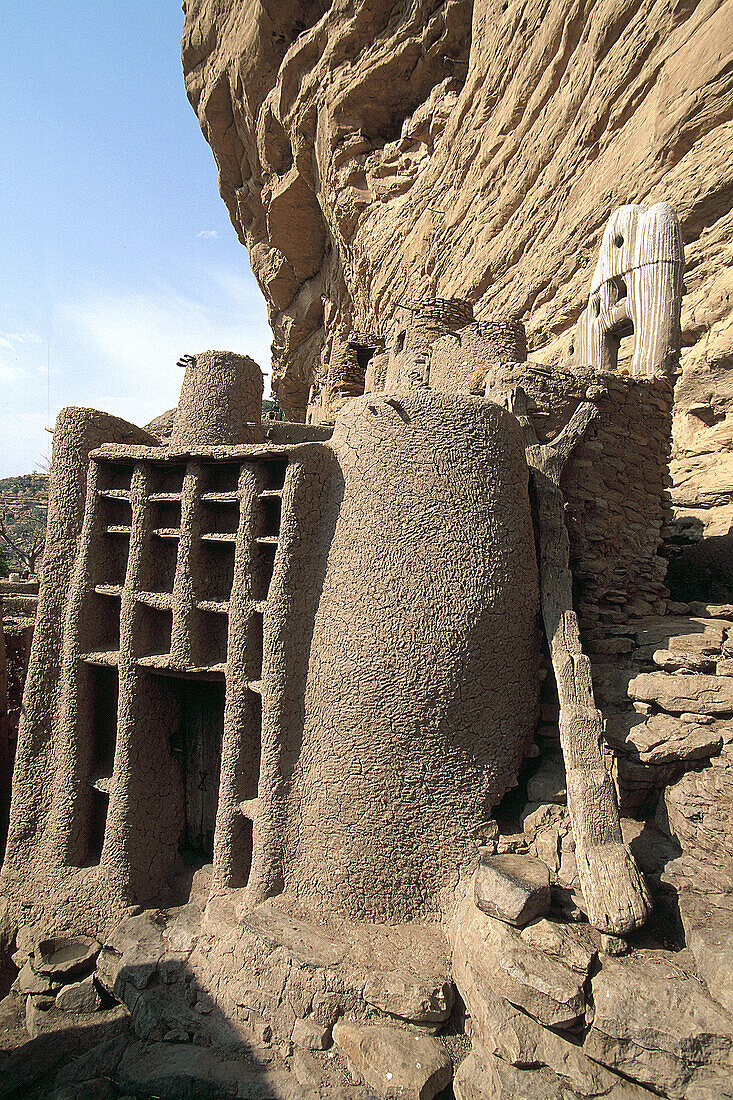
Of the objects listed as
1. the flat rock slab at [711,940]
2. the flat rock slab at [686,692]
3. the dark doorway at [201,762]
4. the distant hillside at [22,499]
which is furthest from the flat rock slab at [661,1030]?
the distant hillside at [22,499]

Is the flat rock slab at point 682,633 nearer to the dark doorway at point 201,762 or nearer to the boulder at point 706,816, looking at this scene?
the boulder at point 706,816

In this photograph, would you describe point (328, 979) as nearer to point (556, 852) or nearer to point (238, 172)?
point (556, 852)

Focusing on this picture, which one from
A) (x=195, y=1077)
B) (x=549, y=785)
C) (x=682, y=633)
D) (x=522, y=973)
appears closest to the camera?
(x=522, y=973)

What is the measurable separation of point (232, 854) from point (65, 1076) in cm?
178

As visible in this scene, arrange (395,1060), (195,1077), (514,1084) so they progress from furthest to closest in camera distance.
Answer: (195,1077), (395,1060), (514,1084)

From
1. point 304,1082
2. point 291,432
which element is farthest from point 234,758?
point 291,432

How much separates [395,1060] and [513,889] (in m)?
1.22

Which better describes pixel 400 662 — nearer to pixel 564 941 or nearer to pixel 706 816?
pixel 564 941

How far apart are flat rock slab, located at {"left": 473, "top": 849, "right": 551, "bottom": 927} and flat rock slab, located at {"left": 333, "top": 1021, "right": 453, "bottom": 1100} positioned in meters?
0.86

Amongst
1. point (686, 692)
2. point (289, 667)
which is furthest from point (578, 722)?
point (289, 667)

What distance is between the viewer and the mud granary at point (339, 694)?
4059 millimetres

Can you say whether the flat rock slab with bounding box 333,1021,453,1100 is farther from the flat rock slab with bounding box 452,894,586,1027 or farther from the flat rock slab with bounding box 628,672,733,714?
the flat rock slab with bounding box 628,672,733,714

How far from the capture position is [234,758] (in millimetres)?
5035

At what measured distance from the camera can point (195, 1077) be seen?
3.98 m
